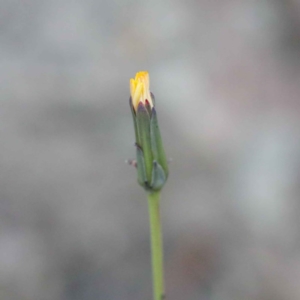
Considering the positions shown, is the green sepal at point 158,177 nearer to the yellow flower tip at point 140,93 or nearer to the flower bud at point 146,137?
the flower bud at point 146,137

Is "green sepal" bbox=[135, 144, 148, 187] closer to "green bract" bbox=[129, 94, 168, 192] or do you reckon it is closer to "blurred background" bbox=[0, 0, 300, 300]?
"green bract" bbox=[129, 94, 168, 192]

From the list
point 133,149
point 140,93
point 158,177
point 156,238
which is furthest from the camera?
point 133,149

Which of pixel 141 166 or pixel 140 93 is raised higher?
pixel 140 93

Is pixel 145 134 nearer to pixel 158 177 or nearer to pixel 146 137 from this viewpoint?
pixel 146 137

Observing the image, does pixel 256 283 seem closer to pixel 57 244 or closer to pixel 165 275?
pixel 165 275

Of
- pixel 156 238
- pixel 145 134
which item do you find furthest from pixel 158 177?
pixel 156 238

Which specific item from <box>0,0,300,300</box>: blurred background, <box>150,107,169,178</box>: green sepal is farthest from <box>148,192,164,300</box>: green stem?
<box>0,0,300,300</box>: blurred background

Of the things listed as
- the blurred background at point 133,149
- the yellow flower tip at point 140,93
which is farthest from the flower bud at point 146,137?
the blurred background at point 133,149
